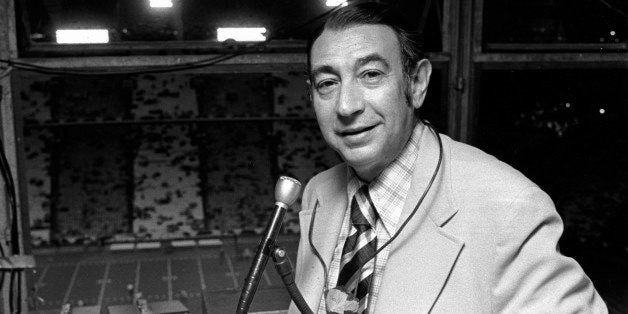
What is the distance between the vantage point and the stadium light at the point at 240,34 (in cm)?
237

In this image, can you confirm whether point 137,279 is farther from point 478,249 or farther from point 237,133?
point 478,249

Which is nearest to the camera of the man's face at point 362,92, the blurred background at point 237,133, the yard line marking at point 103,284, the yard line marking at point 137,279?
the man's face at point 362,92

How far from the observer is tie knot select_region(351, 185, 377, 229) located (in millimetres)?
1598

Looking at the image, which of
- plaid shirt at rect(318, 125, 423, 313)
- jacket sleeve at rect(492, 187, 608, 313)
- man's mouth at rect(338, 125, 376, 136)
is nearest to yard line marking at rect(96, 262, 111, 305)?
plaid shirt at rect(318, 125, 423, 313)

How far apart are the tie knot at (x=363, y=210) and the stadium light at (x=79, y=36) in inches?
50.6

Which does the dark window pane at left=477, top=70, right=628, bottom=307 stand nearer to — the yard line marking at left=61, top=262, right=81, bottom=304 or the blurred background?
the blurred background

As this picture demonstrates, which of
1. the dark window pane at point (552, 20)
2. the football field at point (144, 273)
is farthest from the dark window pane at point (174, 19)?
the football field at point (144, 273)

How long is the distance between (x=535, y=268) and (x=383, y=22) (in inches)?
29.4

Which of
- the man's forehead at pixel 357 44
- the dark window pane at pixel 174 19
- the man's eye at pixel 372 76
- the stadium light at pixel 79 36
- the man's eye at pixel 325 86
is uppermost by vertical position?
the dark window pane at pixel 174 19

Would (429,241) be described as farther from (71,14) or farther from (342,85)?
(71,14)

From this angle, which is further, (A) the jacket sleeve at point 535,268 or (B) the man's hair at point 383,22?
(B) the man's hair at point 383,22

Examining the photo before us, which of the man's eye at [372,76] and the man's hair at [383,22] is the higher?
the man's hair at [383,22]

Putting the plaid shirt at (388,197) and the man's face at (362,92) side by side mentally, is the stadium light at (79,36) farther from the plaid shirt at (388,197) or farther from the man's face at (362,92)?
the plaid shirt at (388,197)

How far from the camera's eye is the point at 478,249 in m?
1.32
